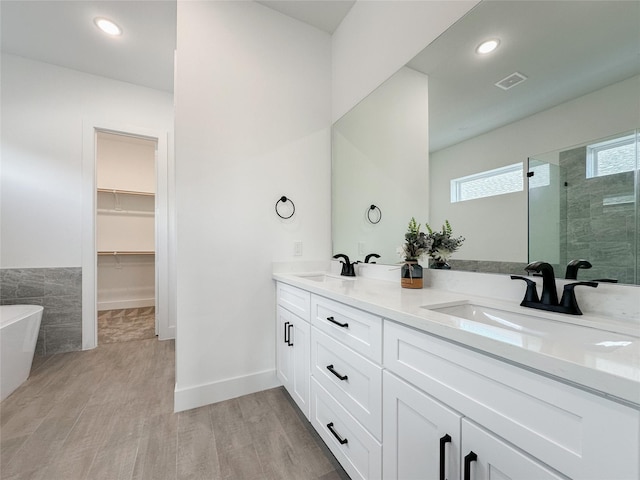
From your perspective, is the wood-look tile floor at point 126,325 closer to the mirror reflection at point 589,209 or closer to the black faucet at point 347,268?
the black faucet at point 347,268

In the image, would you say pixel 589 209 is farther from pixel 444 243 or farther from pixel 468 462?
pixel 468 462

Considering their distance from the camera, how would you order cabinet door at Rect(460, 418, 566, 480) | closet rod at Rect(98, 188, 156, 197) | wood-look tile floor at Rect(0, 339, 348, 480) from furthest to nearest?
closet rod at Rect(98, 188, 156, 197) → wood-look tile floor at Rect(0, 339, 348, 480) → cabinet door at Rect(460, 418, 566, 480)

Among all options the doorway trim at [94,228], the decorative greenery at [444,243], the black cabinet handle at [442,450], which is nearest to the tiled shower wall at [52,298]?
the doorway trim at [94,228]

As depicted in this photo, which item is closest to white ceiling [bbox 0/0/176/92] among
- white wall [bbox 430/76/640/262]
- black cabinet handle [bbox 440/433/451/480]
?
white wall [bbox 430/76/640/262]

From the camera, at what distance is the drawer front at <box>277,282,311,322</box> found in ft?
5.22

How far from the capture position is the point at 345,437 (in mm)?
1218

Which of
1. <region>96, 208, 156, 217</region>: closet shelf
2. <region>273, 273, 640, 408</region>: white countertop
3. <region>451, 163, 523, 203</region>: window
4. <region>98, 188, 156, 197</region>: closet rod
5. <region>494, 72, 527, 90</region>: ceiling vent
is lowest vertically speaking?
<region>273, 273, 640, 408</region>: white countertop

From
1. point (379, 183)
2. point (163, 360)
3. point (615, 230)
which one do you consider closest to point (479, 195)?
point (615, 230)

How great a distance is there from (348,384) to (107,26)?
3.27 metres

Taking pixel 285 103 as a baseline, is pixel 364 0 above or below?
above

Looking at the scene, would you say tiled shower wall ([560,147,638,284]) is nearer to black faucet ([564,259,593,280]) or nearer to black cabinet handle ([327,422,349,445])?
black faucet ([564,259,593,280])

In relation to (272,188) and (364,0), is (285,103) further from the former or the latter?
(364,0)

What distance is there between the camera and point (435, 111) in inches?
58.3

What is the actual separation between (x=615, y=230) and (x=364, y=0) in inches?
83.9
